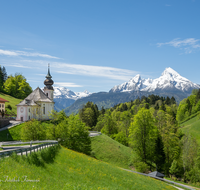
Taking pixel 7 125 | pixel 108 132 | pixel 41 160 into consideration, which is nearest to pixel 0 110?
pixel 7 125

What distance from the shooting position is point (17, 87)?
12719 cm

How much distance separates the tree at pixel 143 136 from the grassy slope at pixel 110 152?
6.05 m

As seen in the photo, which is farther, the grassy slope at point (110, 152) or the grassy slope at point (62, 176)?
the grassy slope at point (110, 152)

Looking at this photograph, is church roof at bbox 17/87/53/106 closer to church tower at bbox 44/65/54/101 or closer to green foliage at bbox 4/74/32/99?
church tower at bbox 44/65/54/101

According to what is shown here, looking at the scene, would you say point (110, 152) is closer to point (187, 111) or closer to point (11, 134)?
point (11, 134)

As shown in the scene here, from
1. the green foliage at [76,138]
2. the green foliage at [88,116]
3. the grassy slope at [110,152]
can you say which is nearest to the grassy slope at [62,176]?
the green foliage at [76,138]

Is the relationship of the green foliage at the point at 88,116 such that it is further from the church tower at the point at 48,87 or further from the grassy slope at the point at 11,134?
the grassy slope at the point at 11,134

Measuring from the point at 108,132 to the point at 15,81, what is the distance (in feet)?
254

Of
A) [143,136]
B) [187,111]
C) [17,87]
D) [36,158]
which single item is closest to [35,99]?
[143,136]

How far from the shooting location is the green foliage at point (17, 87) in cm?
12288

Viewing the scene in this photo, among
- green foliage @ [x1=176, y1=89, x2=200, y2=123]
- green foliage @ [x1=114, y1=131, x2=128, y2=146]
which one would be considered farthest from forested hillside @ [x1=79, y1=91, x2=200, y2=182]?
green foliage @ [x1=176, y1=89, x2=200, y2=123]

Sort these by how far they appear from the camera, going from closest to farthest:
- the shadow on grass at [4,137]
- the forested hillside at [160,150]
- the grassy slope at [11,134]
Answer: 1. the forested hillside at [160,150]
2. the shadow on grass at [4,137]
3. the grassy slope at [11,134]

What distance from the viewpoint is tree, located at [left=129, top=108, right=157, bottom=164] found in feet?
154

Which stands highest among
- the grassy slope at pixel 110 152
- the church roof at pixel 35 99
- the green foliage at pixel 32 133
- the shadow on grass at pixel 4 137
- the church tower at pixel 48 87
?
the church tower at pixel 48 87
